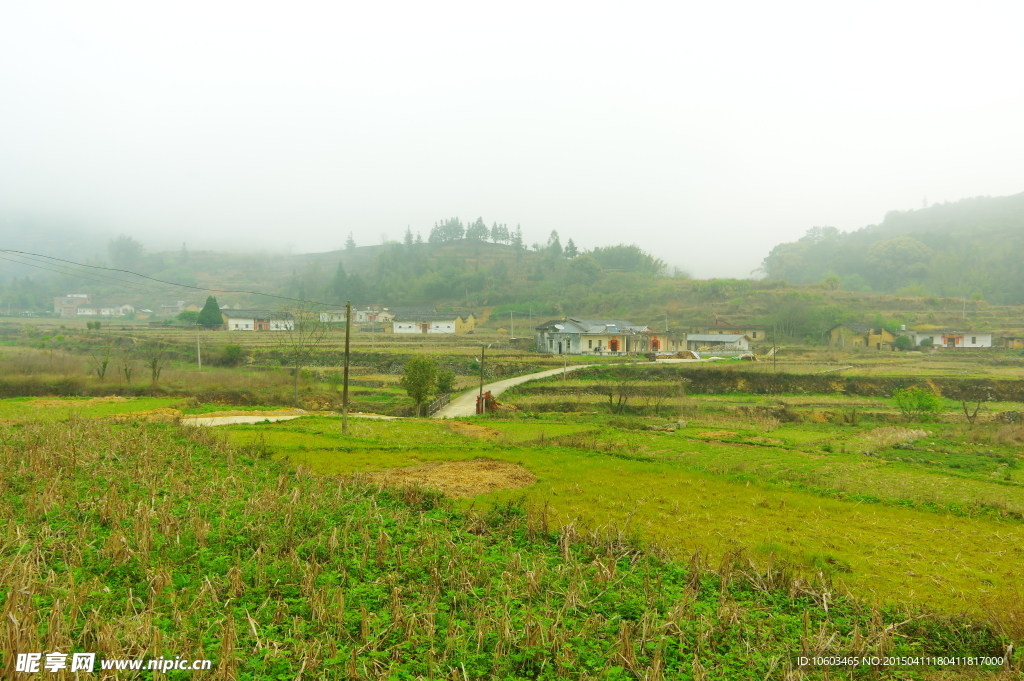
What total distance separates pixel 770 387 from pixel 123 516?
41766 millimetres

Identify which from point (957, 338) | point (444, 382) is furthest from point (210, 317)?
point (957, 338)

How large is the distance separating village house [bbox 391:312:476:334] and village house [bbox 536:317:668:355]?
1751 centimetres

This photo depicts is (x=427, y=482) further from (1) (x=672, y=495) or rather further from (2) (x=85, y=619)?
(2) (x=85, y=619)

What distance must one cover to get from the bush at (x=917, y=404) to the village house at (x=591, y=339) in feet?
112

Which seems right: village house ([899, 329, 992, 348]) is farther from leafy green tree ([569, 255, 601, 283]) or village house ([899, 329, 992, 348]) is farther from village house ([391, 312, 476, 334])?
leafy green tree ([569, 255, 601, 283])

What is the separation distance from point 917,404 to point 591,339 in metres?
36.3

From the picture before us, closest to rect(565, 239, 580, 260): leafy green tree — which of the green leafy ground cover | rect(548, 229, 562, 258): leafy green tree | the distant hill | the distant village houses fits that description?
rect(548, 229, 562, 258): leafy green tree

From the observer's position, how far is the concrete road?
3084cm

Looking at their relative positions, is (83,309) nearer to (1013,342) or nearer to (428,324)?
(428,324)

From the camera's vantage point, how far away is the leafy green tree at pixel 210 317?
76000 mm

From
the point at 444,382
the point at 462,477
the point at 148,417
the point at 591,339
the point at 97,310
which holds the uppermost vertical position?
the point at 97,310

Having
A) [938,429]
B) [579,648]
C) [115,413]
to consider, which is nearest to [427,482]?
[579,648]

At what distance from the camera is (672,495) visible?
13242 millimetres

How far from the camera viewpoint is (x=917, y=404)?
29234 mm
